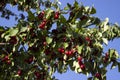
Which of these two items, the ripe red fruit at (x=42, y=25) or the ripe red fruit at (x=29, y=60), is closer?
the ripe red fruit at (x=42, y=25)

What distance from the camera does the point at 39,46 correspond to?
5070mm

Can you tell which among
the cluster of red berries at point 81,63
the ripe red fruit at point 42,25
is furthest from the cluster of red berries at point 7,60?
the cluster of red berries at point 81,63

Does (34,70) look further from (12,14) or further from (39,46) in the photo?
(12,14)

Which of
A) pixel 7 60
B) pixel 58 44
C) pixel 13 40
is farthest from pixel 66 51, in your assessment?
pixel 7 60

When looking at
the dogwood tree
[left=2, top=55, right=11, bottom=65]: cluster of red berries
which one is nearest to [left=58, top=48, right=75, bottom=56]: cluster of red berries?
the dogwood tree

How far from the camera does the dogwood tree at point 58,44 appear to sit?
4672 mm

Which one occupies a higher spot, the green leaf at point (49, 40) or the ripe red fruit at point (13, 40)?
the ripe red fruit at point (13, 40)

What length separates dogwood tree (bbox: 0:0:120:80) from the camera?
4672mm

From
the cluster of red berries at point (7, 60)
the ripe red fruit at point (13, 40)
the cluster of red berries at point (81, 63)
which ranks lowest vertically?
the cluster of red berries at point (81, 63)

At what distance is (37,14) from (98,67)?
1309 millimetres

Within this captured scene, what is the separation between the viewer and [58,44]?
486 centimetres

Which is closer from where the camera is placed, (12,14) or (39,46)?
(39,46)

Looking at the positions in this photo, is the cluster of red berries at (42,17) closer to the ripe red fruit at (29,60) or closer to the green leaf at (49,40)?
the green leaf at (49,40)

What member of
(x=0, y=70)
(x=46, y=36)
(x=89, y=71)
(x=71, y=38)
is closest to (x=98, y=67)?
(x=89, y=71)
